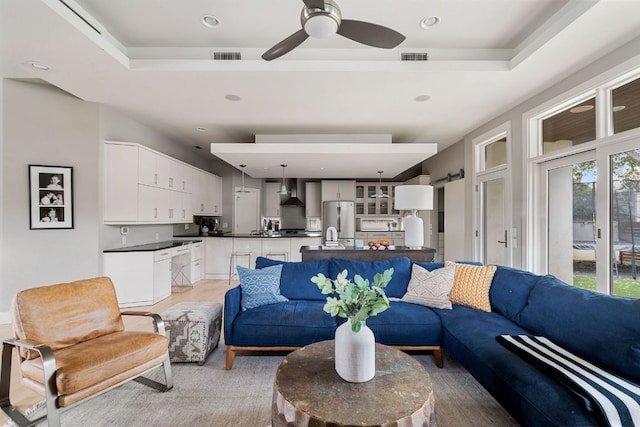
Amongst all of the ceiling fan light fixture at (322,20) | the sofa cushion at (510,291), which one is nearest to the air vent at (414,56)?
the ceiling fan light fixture at (322,20)

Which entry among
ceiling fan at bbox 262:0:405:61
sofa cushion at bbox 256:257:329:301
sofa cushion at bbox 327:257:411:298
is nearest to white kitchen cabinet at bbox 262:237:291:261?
sofa cushion at bbox 256:257:329:301

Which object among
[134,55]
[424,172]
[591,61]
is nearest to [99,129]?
[134,55]

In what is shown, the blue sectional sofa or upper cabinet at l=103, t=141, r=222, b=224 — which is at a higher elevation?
upper cabinet at l=103, t=141, r=222, b=224

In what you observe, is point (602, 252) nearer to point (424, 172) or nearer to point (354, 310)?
point (354, 310)

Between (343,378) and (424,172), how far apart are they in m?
6.90

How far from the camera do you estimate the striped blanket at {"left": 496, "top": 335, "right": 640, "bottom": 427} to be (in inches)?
48.2

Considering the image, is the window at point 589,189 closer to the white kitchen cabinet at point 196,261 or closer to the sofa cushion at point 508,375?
the sofa cushion at point 508,375

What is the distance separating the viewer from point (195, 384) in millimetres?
2178

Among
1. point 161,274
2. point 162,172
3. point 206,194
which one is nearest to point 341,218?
point 206,194

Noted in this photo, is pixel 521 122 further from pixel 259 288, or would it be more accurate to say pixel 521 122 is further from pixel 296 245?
pixel 296 245

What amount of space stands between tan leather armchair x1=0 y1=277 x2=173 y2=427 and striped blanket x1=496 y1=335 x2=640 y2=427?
237cm

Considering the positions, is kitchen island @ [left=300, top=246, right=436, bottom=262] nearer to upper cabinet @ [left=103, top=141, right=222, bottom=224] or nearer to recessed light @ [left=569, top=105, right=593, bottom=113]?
recessed light @ [left=569, top=105, right=593, bottom=113]

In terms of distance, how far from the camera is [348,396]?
4.31ft

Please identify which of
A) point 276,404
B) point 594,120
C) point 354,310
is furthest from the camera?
point 594,120
